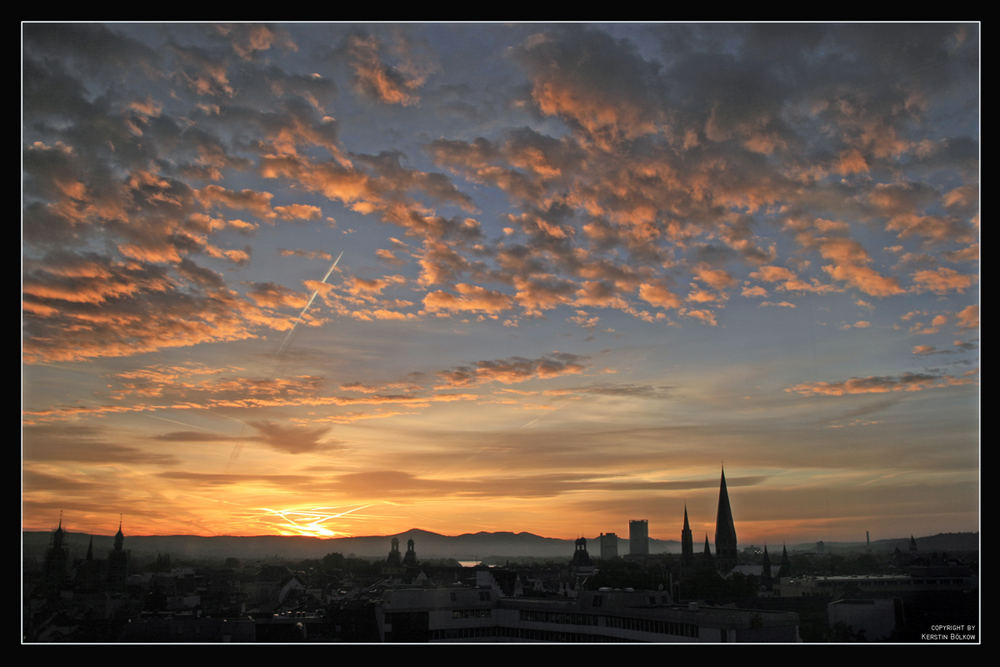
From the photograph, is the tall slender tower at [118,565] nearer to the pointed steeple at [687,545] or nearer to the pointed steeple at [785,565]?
the pointed steeple at [687,545]

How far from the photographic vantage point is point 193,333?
12.1 m

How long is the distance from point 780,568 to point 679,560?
12.0 ft

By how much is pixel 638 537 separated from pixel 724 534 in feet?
12.9

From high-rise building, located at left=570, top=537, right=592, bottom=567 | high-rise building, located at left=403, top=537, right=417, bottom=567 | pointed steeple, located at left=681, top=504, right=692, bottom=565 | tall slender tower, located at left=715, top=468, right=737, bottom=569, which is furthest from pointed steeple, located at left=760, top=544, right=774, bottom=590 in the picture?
high-rise building, located at left=403, top=537, right=417, bottom=567

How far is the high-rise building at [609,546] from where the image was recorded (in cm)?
1639

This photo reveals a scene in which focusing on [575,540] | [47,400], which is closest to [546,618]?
[575,540]

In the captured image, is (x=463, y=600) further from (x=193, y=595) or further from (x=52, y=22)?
(x=52, y=22)

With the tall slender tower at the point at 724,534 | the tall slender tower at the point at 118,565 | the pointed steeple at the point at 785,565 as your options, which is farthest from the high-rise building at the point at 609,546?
the tall slender tower at the point at 118,565

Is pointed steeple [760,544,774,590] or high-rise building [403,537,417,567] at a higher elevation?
high-rise building [403,537,417,567]

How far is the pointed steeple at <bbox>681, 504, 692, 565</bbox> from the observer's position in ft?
57.6

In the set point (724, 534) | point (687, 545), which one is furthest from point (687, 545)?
point (724, 534)

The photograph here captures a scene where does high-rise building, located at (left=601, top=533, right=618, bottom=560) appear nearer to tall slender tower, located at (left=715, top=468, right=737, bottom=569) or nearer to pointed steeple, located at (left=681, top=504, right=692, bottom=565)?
pointed steeple, located at (left=681, top=504, right=692, bottom=565)

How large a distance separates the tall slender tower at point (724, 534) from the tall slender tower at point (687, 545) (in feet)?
2.15

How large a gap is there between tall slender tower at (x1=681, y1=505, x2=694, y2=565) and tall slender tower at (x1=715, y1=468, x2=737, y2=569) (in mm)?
656
